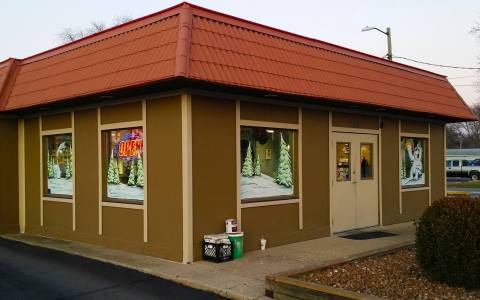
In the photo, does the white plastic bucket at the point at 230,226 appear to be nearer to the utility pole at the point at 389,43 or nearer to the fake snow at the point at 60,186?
the fake snow at the point at 60,186

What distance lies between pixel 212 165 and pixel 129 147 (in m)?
2.00

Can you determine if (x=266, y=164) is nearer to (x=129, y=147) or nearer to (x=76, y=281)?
(x=129, y=147)

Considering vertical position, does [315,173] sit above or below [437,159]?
below

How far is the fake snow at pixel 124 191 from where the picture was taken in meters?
9.94

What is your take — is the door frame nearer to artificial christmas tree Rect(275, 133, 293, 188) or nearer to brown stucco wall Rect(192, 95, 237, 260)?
artificial christmas tree Rect(275, 133, 293, 188)

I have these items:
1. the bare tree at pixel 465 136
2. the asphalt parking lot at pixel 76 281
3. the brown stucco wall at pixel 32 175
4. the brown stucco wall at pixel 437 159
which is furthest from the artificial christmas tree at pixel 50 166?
the bare tree at pixel 465 136

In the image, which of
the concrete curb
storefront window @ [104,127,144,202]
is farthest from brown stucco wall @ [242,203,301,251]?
the concrete curb

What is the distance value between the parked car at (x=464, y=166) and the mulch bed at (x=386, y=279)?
134 feet

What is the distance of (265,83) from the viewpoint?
9352 mm

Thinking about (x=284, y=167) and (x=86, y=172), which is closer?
(x=284, y=167)

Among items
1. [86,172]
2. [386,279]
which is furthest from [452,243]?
[86,172]

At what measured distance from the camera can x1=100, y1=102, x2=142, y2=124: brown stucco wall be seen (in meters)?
9.80

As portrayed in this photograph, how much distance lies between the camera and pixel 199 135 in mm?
8984

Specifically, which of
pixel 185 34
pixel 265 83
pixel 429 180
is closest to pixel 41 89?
pixel 185 34
